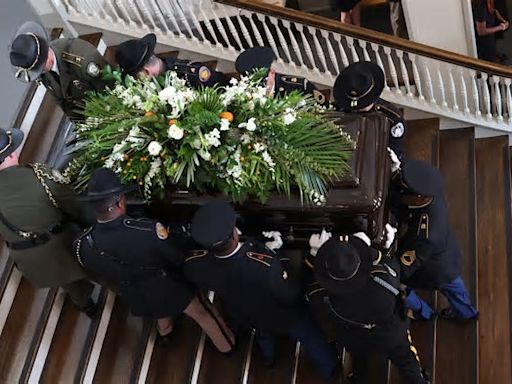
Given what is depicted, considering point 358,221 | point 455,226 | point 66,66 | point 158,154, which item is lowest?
point 455,226

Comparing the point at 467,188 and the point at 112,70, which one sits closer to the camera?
the point at 112,70

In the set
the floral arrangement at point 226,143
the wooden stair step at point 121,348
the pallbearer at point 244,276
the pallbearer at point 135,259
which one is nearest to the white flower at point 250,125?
the floral arrangement at point 226,143

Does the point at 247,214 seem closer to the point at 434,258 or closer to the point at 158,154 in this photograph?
the point at 158,154

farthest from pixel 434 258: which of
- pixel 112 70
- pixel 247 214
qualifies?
pixel 112 70

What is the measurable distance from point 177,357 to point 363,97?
192 centimetres

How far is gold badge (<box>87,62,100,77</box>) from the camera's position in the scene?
484 cm

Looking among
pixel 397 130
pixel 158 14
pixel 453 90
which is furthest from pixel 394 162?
pixel 158 14

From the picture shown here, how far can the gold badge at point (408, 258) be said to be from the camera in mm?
4273

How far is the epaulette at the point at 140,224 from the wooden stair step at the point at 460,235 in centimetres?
197

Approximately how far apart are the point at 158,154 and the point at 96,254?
25.0 inches

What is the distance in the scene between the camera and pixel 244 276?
400 centimetres

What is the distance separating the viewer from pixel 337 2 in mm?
6770

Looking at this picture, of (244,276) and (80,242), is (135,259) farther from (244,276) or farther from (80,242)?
(244,276)

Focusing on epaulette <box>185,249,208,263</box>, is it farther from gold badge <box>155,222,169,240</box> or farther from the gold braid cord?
the gold braid cord
